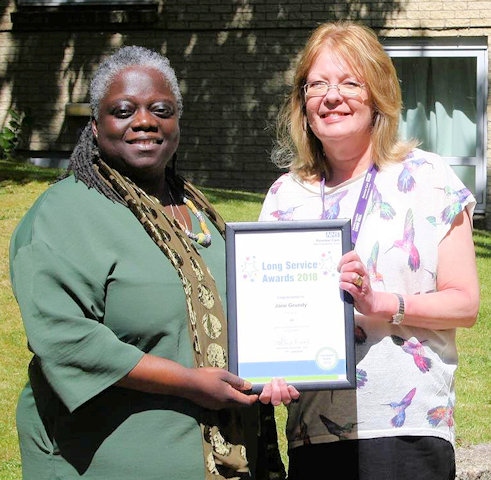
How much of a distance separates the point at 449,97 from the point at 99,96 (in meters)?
12.9

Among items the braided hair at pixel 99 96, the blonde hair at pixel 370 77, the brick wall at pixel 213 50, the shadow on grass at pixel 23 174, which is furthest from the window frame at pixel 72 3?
the braided hair at pixel 99 96

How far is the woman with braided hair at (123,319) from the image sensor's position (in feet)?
9.27

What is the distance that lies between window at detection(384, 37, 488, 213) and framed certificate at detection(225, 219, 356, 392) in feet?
39.5

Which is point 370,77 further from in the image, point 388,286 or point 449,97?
point 449,97

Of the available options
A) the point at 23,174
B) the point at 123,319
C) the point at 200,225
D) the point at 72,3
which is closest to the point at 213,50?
the point at 72,3

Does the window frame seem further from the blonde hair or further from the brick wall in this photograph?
the blonde hair

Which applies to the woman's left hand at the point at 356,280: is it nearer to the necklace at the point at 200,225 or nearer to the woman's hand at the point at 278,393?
the woman's hand at the point at 278,393

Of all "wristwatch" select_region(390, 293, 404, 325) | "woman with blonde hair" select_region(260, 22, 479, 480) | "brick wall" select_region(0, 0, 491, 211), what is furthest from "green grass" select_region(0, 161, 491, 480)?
"brick wall" select_region(0, 0, 491, 211)

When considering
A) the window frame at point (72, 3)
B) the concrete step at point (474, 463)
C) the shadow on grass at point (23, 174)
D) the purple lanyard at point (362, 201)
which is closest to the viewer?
the purple lanyard at point (362, 201)

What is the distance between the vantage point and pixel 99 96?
312cm

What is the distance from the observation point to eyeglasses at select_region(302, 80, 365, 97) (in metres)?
3.24

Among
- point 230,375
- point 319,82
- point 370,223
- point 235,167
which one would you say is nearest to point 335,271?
point 370,223

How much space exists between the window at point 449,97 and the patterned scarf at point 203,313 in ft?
39.7

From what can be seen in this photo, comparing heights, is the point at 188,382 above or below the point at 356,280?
below
